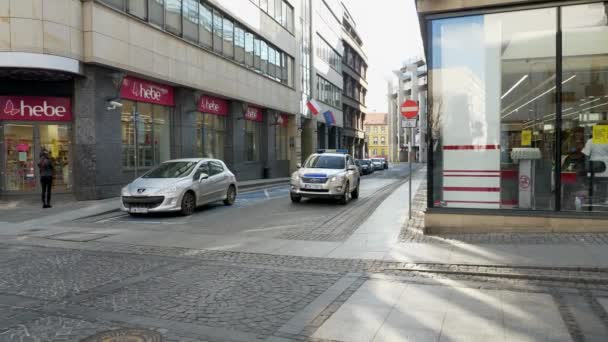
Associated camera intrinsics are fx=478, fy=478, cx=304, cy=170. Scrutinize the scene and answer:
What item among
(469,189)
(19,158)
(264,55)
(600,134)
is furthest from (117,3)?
(600,134)

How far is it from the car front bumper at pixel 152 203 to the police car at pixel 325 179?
4417mm

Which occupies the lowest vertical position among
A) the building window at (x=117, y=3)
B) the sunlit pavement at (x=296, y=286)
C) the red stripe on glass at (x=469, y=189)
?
the sunlit pavement at (x=296, y=286)

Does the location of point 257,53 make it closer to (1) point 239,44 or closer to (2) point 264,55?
(2) point 264,55

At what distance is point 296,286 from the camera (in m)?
6.25

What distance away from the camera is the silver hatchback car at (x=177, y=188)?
41.6 ft

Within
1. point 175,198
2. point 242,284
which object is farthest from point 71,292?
point 175,198

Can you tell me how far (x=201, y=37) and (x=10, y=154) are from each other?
10.9 meters

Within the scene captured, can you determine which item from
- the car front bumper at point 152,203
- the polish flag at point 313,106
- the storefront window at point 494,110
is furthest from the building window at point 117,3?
the polish flag at point 313,106

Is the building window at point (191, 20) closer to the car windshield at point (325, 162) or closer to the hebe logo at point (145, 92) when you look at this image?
the hebe logo at point (145, 92)

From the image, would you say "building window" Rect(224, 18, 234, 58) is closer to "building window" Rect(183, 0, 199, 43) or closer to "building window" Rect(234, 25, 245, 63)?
"building window" Rect(234, 25, 245, 63)

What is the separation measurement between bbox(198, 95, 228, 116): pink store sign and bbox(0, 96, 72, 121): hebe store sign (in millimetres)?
7993

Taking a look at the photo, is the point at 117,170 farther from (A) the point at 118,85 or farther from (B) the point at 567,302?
(B) the point at 567,302

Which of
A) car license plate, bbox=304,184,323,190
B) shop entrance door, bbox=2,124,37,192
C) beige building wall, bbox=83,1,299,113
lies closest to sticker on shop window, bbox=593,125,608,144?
car license plate, bbox=304,184,323,190

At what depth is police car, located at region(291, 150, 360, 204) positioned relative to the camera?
15445 millimetres
